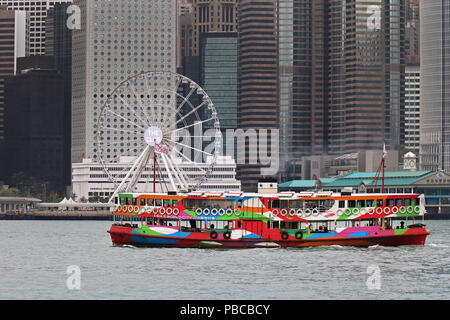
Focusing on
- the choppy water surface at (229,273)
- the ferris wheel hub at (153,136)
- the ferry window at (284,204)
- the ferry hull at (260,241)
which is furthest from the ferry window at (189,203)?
the ferris wheel hub at (153,136)

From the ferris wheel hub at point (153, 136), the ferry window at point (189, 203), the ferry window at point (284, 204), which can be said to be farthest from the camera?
the ferris wheel hub at point (153, 136)

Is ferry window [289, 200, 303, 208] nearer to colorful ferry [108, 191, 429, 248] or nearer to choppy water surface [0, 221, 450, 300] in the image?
colorful ferry [108, 191, 429, 248]

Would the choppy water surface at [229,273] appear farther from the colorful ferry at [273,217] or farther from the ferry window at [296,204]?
the ferry window at [296,204]

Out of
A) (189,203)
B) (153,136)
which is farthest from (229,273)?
(153,136)

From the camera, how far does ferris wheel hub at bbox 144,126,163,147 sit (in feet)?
582

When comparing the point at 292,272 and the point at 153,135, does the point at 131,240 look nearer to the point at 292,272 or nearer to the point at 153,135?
the point at 292,272

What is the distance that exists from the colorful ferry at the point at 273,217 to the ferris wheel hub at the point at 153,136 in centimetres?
6328

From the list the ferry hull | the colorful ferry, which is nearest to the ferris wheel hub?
the ferry hull

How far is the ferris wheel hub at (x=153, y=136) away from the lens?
582 feet

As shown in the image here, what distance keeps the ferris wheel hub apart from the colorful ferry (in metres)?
63.3

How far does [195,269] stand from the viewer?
9319 cm
